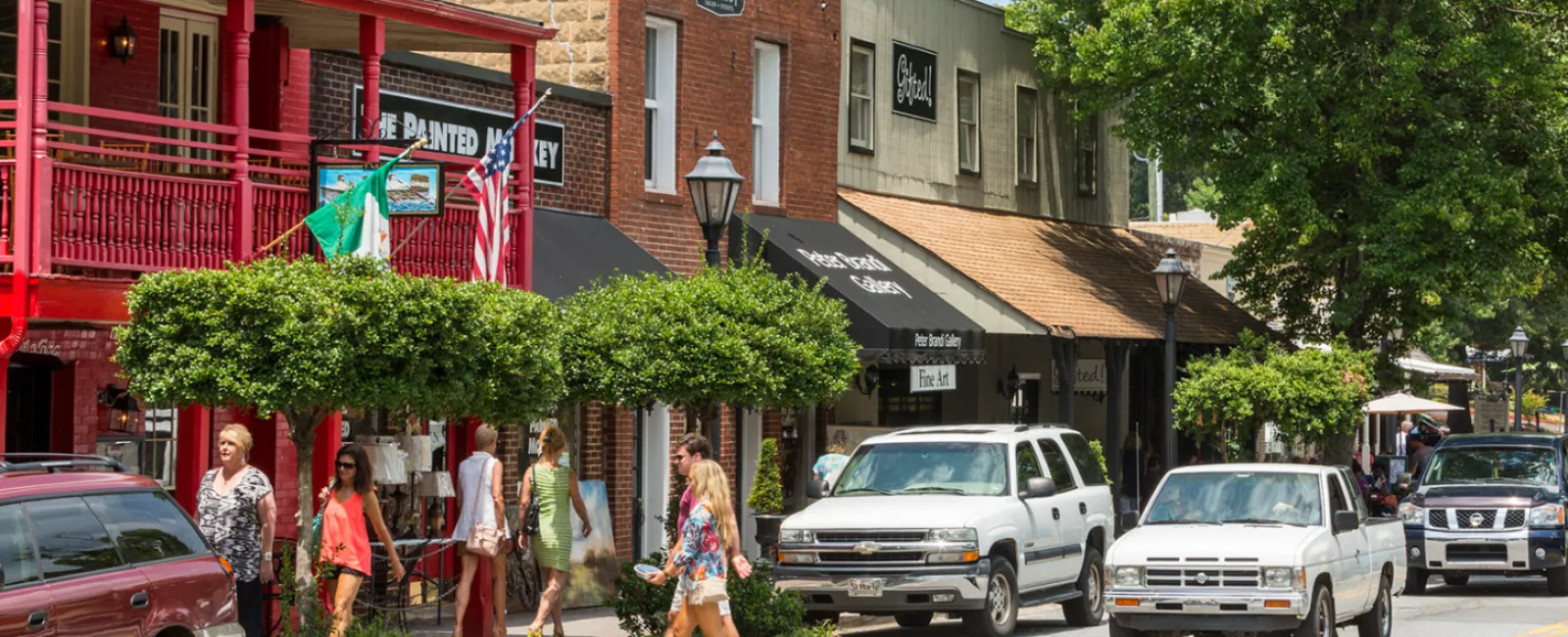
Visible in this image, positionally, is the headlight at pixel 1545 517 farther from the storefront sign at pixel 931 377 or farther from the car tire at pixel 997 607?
the car tire at pixel 997 607

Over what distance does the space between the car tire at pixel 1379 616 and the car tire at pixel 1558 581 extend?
23.1 ft

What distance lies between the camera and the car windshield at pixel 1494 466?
23703 millimetres

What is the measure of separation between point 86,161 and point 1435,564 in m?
15.4

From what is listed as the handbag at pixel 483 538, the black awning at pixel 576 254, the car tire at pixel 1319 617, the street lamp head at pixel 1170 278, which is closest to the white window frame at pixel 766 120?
the black awning at pixel 576 254

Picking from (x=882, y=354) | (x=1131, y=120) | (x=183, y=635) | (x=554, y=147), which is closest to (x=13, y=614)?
(x=183, y=635)

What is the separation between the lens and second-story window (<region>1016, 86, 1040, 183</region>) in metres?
31.1

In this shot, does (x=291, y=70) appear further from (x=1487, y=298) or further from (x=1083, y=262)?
(x=1487, y=298)

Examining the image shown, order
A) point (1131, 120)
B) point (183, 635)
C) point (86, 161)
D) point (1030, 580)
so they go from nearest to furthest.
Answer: point (183, 635) < point (86, 161) < point (1030, 580) < point (1131, 120)

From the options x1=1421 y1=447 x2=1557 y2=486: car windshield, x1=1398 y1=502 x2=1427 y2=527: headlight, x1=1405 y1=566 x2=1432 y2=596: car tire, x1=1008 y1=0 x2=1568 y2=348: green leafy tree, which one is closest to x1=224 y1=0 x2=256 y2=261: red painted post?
x1=1398 y1=502 x2=1427 y2=527: headlight

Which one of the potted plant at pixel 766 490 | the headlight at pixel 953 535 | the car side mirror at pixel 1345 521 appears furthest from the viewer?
the potted plant at pixel 766 490

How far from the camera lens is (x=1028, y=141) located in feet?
103

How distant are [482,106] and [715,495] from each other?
322 inches

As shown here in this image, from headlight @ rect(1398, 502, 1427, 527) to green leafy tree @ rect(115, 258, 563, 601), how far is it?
535 inches

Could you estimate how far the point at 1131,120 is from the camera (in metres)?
29.3
